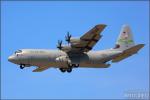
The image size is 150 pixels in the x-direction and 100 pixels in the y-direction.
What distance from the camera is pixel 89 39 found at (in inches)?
1955

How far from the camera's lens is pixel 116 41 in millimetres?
55719

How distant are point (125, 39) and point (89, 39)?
25.3ft

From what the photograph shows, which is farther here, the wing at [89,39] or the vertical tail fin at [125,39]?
the vertical tail fin at [125,39]

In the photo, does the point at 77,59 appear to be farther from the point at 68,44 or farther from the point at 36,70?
the point at 36,70

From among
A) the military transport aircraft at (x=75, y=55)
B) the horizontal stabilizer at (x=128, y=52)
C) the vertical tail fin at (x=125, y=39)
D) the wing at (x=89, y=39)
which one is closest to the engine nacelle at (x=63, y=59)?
the military transport aircraft at (x=75, y=55)

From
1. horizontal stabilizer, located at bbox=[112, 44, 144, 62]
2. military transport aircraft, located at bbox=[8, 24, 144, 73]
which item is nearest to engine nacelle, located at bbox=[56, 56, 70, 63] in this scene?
military transport aircraft, located at bbox=[8, 24, 144, 73]

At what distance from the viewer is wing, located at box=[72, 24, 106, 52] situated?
4759 cm

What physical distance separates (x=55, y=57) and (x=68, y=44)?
230 cm

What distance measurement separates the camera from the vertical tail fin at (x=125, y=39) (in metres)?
54.9

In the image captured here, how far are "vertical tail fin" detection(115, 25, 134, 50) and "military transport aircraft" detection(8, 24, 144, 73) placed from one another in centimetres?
85

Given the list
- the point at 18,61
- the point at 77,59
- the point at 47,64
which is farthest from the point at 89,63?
the point at 18,61

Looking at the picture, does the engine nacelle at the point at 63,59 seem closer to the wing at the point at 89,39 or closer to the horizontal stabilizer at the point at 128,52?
the wing at the point at 89,39

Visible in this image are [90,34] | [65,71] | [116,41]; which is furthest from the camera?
[116,41]

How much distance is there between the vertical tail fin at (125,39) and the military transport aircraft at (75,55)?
2.80 feet
